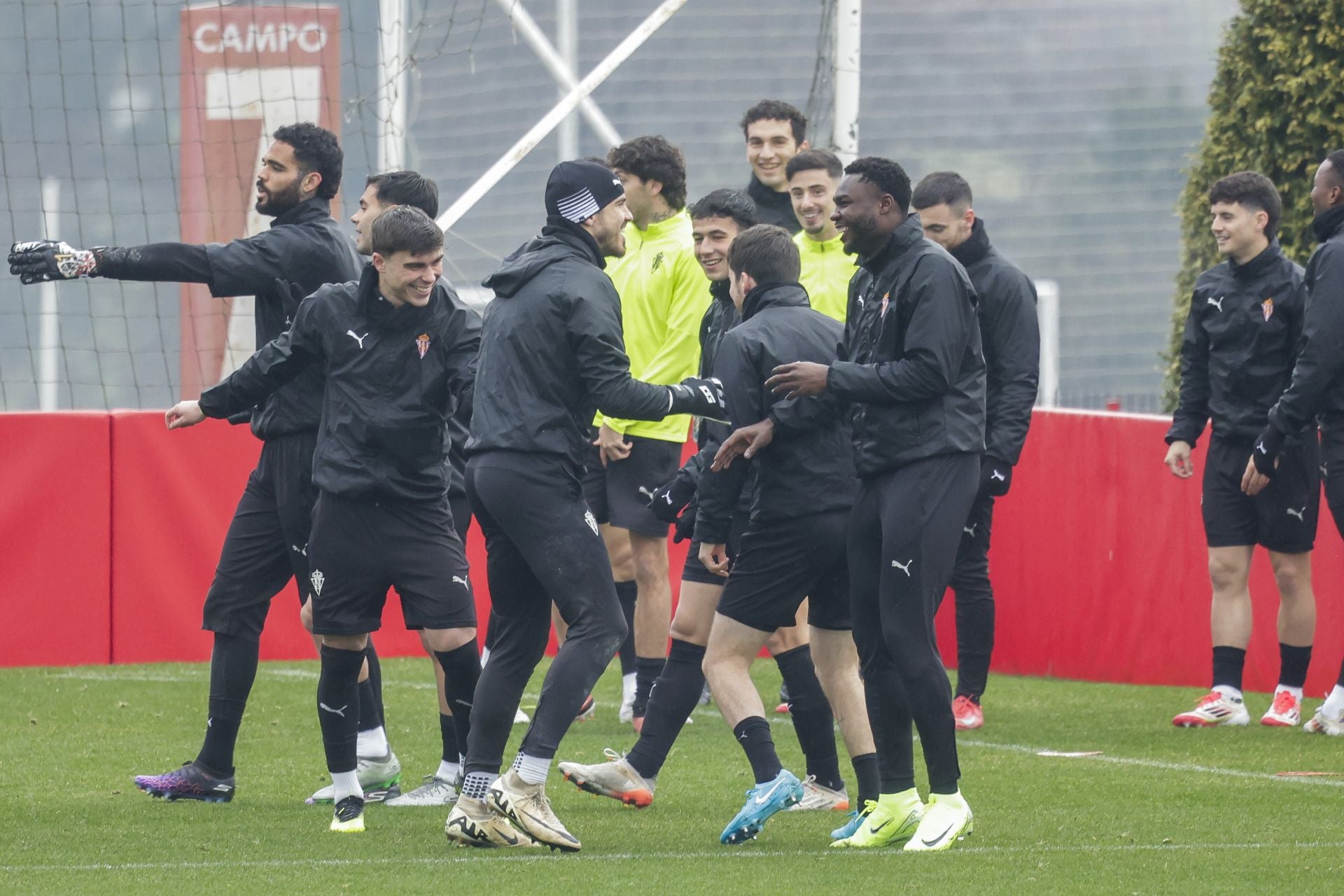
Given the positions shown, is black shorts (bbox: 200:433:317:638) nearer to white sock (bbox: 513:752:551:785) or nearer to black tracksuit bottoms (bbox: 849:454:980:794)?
white sock (bbox: 513:752:551:785)

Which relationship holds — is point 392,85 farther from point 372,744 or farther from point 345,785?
point 345,785

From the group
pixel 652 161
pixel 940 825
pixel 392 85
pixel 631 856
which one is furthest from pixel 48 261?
pixel 392 85

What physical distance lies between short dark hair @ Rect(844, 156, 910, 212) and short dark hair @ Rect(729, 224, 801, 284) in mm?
491

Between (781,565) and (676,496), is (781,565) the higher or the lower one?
the lower one

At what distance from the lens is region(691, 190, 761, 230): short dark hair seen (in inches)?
293

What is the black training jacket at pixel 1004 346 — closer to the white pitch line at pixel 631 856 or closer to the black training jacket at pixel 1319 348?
the black training jacket at pixel 1319 348

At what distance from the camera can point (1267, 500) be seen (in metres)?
8.53

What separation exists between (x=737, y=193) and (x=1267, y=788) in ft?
9.23

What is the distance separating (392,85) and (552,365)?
5.24 m

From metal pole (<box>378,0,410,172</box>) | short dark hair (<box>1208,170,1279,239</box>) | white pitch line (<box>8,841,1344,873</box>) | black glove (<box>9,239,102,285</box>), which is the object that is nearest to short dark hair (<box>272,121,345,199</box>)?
black glove (<box>9,239,102,285</box>)

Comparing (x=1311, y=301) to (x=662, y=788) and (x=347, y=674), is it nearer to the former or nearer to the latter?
(x=662, y=788)

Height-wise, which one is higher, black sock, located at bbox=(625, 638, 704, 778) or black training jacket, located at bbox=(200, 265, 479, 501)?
black training jacket, located at bbox=(200, 265, 479, 501)

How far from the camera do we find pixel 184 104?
12336mm

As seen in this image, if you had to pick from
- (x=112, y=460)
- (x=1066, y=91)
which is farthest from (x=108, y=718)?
(x=1066, y=91)
